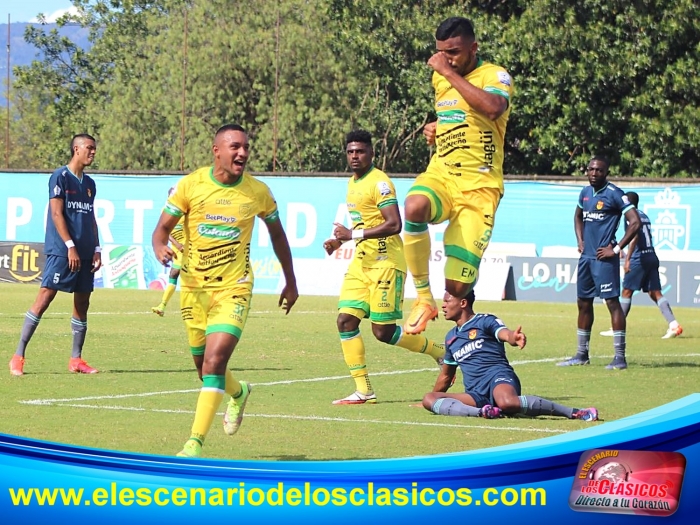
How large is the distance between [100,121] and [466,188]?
47.5 m

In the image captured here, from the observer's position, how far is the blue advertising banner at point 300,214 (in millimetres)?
29234

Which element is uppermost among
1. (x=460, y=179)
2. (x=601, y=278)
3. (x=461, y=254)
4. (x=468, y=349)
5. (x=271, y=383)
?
(x=460, y=179)

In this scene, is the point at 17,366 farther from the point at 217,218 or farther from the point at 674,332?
the point at 674,332

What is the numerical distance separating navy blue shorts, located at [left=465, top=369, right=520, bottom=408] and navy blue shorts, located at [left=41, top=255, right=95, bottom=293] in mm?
4834

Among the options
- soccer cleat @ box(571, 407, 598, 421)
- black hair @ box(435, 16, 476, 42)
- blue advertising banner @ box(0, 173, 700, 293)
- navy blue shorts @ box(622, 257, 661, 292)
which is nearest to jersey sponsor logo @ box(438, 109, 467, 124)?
black hair @ box(435, 16, 476, 42)

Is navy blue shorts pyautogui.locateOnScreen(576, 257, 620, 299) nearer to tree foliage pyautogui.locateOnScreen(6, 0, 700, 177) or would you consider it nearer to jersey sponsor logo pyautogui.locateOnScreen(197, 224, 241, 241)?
jersey sponsor logo pyautogui.locateOnScreen(197, 224, 241, 241)

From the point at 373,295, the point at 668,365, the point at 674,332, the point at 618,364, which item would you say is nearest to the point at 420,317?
the point at 373,295

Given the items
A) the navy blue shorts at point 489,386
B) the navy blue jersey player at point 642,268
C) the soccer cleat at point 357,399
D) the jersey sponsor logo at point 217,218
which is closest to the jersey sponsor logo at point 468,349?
the navy blue shorts at point 489,386

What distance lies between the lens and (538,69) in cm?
4181

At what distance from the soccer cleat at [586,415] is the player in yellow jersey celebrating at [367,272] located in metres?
2.16

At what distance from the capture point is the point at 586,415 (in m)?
10.2

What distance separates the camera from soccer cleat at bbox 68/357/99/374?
13652 mm

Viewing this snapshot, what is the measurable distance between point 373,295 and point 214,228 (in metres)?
3.82

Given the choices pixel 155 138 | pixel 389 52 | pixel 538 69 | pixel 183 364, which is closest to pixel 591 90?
pixel 538 69
